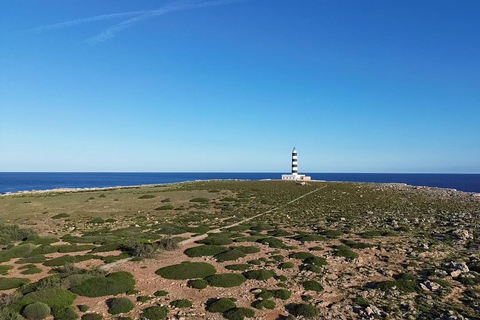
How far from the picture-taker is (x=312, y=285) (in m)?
20.7

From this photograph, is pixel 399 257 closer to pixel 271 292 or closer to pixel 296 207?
pixel 271 292

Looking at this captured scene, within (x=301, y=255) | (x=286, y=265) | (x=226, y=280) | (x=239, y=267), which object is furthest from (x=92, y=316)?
(x=301, y=255)

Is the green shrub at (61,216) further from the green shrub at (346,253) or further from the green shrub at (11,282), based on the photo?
the green shrub at (346,253)

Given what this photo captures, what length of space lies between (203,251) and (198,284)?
736 centimetres

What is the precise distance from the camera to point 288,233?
36.2 meters

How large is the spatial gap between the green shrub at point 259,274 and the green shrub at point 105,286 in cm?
738

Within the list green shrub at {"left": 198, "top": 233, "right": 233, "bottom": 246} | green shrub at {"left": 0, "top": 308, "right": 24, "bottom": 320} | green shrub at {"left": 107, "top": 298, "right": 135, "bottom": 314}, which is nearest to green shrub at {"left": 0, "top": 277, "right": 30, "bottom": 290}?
green shrub at {"left": 0, "top": 308, "right": 24, "bottom": 320}

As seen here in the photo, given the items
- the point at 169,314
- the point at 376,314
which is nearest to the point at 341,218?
the point at 376,314

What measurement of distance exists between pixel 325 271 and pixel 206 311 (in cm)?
974

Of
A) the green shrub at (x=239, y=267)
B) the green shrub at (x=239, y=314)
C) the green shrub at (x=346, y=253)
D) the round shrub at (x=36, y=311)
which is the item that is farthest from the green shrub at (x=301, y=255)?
the round shrub at (x=36, y=311)

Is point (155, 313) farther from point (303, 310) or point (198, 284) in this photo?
point (303, 310)

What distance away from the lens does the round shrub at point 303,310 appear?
670 inches

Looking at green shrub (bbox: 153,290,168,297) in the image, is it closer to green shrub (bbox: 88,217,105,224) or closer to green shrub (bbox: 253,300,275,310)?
green shrub (bbox: 253,300,275,310)

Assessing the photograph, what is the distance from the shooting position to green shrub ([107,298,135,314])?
57.2 ft
